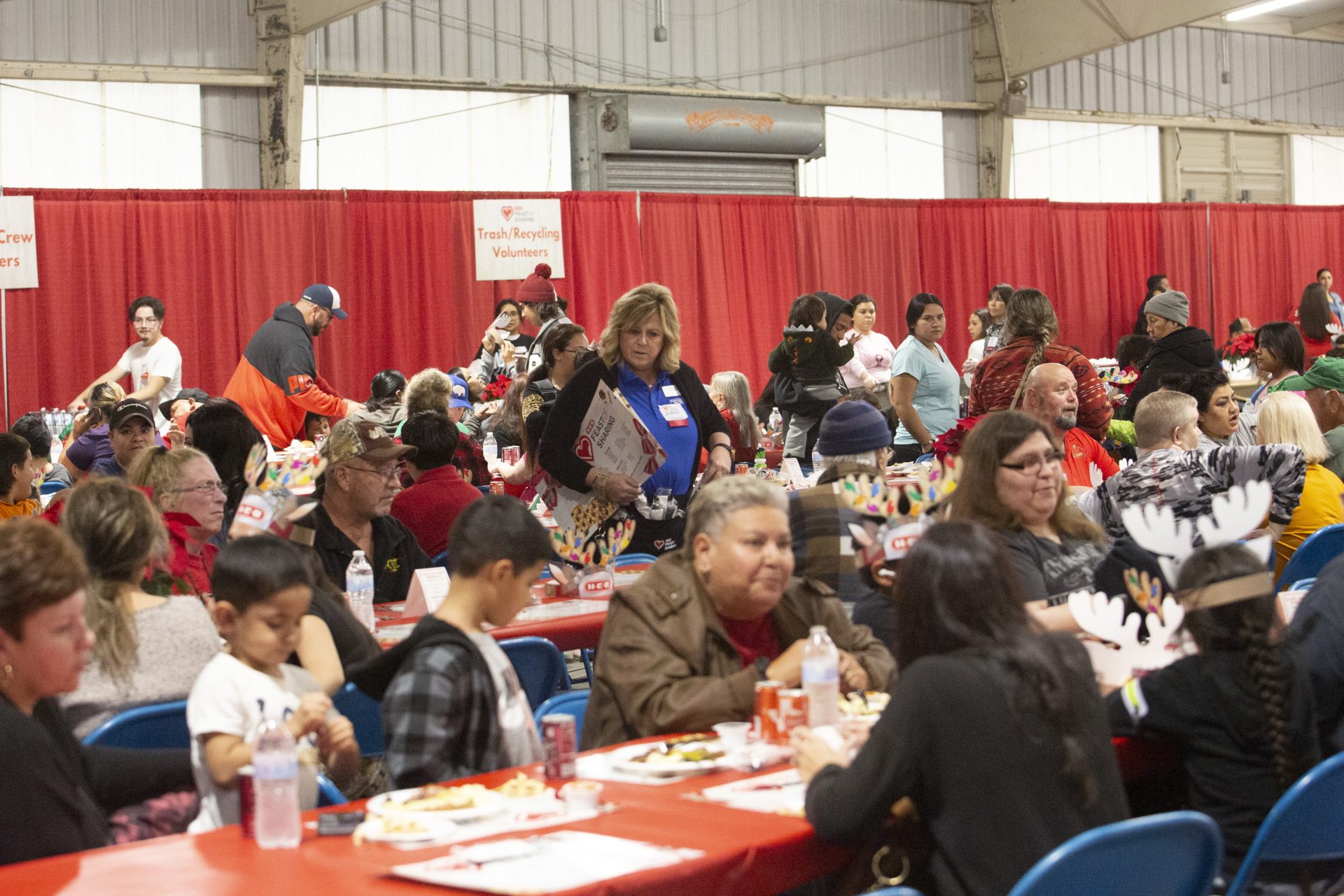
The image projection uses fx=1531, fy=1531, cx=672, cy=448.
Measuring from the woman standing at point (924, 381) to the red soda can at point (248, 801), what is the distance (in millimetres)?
5350

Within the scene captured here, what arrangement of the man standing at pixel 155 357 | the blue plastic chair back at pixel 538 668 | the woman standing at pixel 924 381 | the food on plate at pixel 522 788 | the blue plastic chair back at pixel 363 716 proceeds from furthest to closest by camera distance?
1. the man standing at pixel 155 357
2. the woman standing at pixel 924 381
3. the blue plastic chair back at pixel 538 668
4. the blue plastic chair back at pixel 363 716
5. the food on plate at pixel 522 788

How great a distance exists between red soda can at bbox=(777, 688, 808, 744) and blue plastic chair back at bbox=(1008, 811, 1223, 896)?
2.37ft

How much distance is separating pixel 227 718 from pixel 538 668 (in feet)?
4.04

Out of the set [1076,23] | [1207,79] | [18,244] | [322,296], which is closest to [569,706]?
[322,296]

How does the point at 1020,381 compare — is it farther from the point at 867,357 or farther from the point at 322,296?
the point at 322,296

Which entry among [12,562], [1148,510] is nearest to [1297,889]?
[1148,510]

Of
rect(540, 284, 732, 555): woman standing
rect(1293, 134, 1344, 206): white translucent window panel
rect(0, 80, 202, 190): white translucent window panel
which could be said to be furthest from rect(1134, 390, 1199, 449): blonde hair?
rect(1293, 134, 1344, 206): white translucent window panel

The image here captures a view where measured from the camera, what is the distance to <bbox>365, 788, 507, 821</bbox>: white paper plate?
2.27m

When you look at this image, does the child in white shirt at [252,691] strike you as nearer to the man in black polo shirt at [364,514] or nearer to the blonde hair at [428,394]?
the man in black polo shirt at [364,514]

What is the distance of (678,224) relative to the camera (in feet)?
43.9

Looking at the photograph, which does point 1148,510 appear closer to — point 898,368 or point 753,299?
point 898,368

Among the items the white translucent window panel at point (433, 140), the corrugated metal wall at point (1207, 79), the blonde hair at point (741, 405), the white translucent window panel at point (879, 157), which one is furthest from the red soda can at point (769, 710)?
the corrugated metal wall at point (1207, 79)

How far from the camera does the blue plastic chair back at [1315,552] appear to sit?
462 centimetres

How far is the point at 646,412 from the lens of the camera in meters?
5.14
